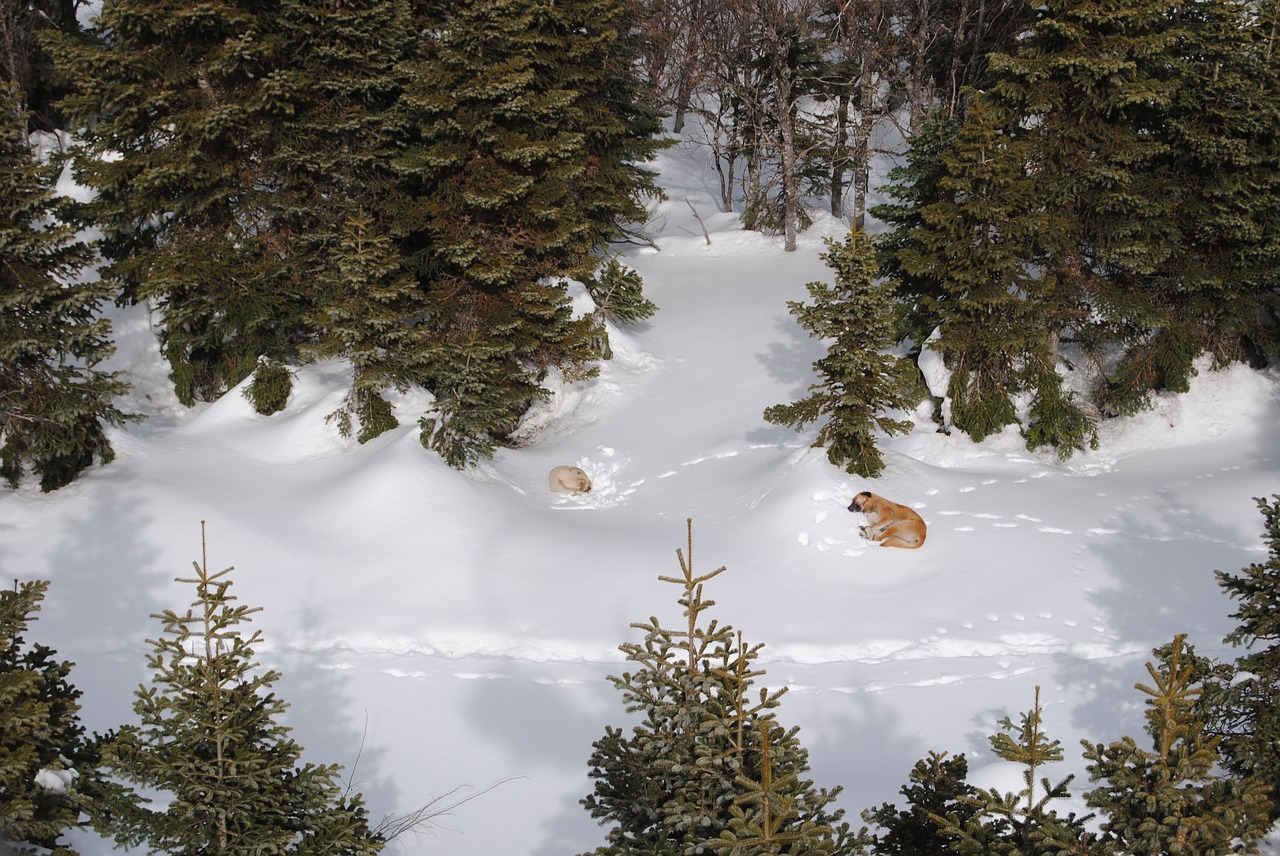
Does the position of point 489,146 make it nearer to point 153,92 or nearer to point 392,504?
point 153,92

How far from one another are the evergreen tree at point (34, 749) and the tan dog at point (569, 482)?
9151mm

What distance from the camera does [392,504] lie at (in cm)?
1331

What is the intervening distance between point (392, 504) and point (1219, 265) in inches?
559

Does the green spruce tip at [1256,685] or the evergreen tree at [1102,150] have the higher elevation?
the evergreen tree at [1102,150]

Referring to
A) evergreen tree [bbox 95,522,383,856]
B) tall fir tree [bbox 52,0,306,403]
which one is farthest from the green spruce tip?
tall fir tree [bbox 52,0,306,403]

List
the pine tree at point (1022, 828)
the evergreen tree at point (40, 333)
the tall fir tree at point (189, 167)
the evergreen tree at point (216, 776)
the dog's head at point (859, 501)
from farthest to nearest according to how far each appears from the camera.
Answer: the tall fir tree at point (189, 167)
the dog's head at point (859, 501)
the evergreen tree at point (40, 333)
the evergreen tree at point (216, 776)
the pine tree at point (1022, 828)

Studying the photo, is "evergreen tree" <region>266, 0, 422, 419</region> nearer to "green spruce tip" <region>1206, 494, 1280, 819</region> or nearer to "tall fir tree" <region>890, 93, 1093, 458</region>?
"tall fir tree" <region>890, 93, 1093, 458</region>

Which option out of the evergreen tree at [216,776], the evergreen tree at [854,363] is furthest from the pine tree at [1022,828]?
the evergreen tree at [854,363]

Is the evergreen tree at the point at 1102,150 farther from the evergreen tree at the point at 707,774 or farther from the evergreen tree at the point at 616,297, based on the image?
the evergreen tree at the point at 707,774

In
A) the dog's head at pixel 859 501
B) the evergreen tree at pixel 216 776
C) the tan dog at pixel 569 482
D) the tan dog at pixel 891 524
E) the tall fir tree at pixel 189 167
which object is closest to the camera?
the evergreen tree at pixel 216 776

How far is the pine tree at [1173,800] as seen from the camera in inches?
180

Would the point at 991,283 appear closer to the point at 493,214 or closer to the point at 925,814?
the point at 493,214

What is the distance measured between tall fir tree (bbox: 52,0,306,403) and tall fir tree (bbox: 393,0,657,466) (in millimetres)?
2688

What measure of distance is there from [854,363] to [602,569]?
473cm
